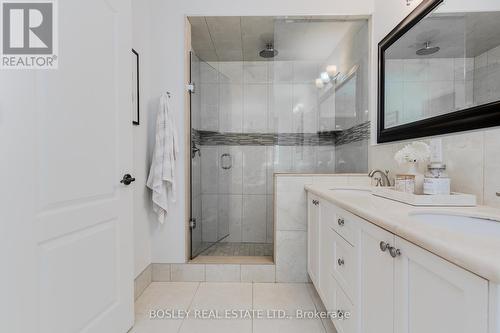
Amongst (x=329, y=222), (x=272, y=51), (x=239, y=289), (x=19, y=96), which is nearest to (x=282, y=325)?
(x=239, y=289)

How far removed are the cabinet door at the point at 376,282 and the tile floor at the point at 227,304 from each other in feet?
2.46

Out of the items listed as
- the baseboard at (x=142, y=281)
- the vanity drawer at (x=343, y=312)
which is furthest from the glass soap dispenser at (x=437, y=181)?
the baseboard at (x=142, y=281)

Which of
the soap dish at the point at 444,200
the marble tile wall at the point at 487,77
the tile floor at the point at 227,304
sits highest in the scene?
the marble tile wall at the point at 487,77

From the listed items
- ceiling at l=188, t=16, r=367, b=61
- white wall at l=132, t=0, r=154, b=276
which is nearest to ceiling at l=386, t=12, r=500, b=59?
ceiling at l=188, t=16, r=367, b=61

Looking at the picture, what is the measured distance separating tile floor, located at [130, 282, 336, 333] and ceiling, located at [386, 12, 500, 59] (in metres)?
1.75

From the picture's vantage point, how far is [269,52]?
294 cm

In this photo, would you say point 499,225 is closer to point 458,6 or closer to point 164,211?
point 458,6

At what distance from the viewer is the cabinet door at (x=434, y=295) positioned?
0.52m

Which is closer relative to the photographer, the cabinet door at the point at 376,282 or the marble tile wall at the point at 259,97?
the cabinet door at the point at 376,282

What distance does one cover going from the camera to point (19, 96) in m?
0.97

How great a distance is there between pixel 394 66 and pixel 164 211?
2202mm

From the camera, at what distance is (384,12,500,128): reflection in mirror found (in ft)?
3.67

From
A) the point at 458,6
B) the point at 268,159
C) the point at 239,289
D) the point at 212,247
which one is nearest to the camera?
the point at 458,6

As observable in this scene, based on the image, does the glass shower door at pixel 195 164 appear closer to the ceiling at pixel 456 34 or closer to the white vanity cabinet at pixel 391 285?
the white vanity cabinet at pixel 391 285
